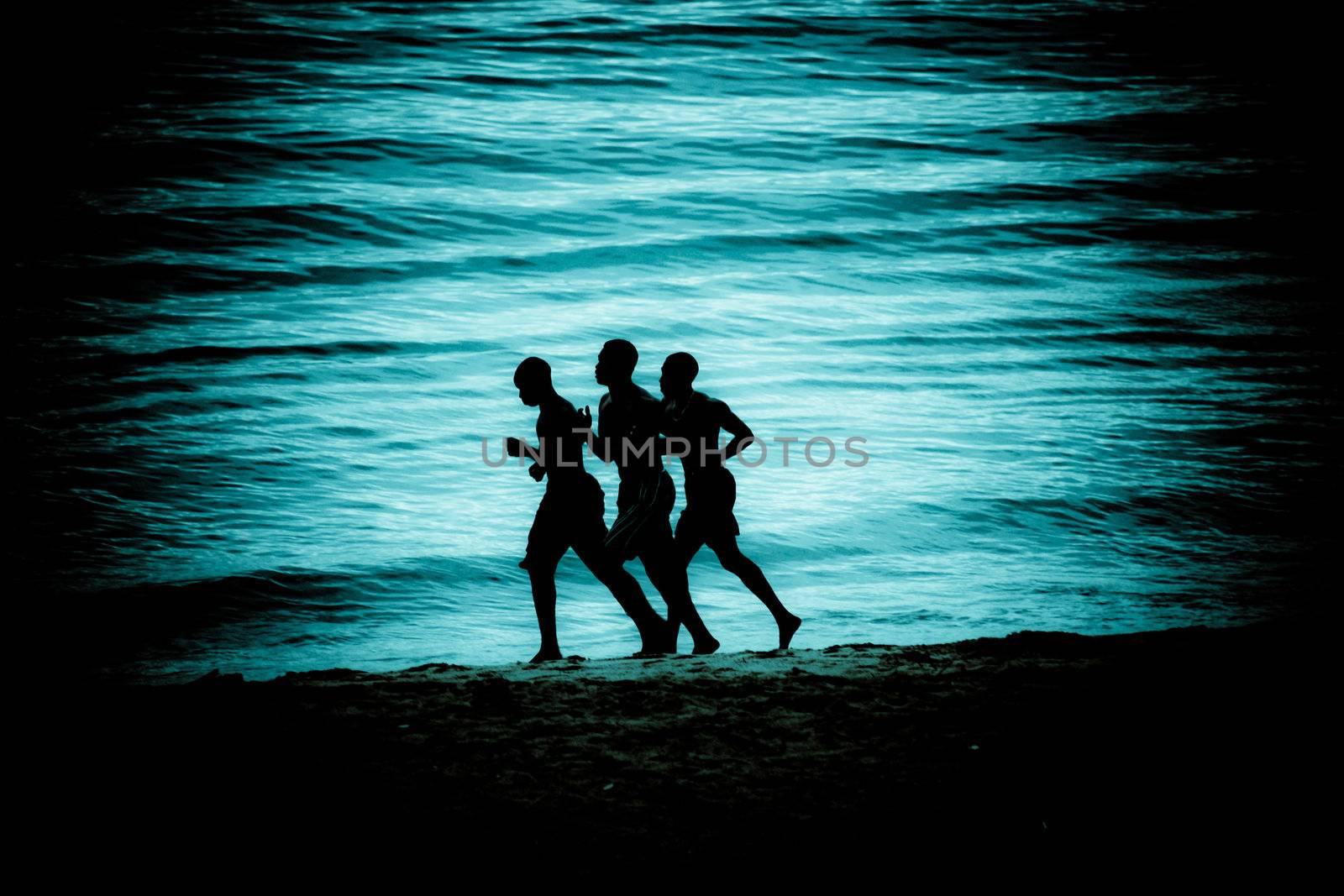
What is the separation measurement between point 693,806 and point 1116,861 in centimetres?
120

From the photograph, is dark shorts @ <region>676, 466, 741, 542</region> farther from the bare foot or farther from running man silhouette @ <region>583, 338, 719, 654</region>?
the bare foot

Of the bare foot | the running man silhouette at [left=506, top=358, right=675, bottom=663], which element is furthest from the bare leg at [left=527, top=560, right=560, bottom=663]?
the bare foot

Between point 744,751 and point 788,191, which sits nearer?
point 744,751

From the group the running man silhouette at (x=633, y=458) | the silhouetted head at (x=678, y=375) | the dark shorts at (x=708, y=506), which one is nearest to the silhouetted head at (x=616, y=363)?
the running man silhouette at (x=633, y=458)

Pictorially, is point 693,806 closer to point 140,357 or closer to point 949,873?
point 949,873

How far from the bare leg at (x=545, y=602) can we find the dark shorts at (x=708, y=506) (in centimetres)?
74

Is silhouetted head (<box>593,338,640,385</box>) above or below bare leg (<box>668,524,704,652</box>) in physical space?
above

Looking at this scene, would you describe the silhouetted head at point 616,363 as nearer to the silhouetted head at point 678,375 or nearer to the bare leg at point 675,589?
the silhouetted head at point 678,375

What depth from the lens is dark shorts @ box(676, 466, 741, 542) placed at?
585cm

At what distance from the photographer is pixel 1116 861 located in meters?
3.07

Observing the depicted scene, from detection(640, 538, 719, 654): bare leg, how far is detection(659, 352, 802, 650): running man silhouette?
2.2 inches

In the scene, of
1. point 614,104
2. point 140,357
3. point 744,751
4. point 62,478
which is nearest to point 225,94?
point 614,104

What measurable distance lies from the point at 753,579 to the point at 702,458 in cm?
74

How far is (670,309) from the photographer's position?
57.5ft
